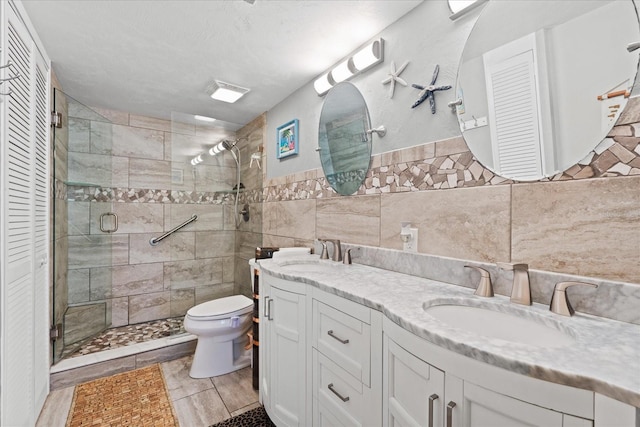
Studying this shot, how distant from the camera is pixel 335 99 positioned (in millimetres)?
2082

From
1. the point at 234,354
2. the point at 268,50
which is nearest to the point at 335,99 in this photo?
the point at 268,50

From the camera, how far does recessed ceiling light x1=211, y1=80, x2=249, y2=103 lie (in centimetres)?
237

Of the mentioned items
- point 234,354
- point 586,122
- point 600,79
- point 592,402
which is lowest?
point 234,354

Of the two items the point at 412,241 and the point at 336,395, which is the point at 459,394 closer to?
the point at 336,395

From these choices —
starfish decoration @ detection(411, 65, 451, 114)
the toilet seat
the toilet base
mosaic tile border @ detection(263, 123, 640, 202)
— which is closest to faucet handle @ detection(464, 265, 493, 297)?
mosaic tile border @ detection(263, 123, 640, 202)

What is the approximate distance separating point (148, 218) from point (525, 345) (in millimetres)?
3486

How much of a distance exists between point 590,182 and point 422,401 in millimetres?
879

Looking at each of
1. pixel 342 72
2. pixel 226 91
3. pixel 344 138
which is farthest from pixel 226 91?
pixel 344 138

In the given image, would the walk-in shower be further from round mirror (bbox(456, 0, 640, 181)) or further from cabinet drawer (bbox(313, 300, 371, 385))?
round mirror (bbox(456, 0, 640, 181))

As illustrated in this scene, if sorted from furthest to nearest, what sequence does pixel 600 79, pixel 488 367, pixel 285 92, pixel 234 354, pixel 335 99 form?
pixel 285 92 → pixel 234 354 → pixel 335 99 → pixel 600 79 → pixel 488 367

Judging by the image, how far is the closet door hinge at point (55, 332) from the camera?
81.5 inches

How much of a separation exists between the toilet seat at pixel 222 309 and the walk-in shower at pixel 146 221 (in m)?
0.26

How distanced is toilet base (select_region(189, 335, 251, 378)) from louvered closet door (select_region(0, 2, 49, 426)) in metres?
0.91

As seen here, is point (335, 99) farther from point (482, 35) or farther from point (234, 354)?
point (234, 354)
